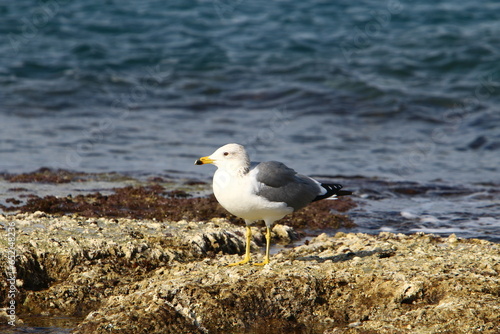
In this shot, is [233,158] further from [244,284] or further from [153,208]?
[153,208]

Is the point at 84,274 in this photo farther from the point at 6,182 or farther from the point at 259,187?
the point at 6,182

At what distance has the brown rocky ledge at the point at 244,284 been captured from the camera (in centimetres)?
488

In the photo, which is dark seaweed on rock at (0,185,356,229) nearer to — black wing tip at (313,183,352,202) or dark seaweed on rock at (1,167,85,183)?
dark seaweed on rock at (1,167,85,183)

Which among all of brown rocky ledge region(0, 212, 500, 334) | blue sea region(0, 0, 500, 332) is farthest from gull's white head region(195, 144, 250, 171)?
blue sea region(0, 0, 500, 332)

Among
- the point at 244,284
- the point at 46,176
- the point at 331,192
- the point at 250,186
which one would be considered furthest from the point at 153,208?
the point at 244,284

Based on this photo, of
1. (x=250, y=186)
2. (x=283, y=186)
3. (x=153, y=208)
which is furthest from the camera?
(x=153, y=208)

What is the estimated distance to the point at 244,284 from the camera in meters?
5.25

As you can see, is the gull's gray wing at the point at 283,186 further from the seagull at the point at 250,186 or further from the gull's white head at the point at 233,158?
the gull's white head at the point at 233,158

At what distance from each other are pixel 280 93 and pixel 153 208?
9.05 metres

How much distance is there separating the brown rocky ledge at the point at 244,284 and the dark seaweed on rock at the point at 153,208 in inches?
55.8

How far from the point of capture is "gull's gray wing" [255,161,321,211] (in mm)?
5781

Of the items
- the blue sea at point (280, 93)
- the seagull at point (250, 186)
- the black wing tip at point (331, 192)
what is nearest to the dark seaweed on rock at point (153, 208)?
the blue sea at point (280, 93)

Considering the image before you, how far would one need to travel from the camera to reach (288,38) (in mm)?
21359

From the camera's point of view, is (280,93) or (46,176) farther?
(280,93)
